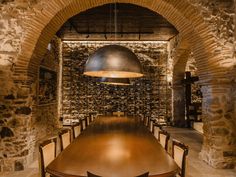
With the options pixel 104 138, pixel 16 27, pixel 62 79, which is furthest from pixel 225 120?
pixel 62 79

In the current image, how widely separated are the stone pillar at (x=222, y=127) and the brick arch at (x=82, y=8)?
382 millimetres

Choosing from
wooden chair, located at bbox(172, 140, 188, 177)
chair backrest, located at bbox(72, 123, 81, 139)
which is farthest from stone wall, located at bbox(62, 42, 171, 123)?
wooden chair, located at bbox(172, 140, 188, 177)

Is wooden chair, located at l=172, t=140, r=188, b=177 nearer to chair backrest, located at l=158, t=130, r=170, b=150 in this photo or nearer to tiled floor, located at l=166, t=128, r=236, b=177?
chair backrest, located at l=158, t=130, r=170, b=150

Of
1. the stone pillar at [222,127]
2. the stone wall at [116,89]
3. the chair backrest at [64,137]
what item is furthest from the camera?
the stone wall at [116,89]

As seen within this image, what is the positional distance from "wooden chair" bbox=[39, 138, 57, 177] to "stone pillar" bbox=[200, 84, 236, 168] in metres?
2.93

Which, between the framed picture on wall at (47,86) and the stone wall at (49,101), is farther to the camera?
the framed picture on wall at (47,86)

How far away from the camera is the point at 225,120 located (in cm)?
438

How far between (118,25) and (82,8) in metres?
2.54

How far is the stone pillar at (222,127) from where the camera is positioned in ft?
14.1

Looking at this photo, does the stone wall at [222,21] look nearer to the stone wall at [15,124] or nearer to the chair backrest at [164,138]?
the chair backrest at [164,138]

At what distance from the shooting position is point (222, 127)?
4.37 metres

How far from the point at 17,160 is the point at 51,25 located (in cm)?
250

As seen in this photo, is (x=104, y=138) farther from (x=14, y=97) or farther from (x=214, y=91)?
(x=214, y=91)

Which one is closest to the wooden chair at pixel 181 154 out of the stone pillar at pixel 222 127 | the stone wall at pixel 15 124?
the stone pillar at pixel 222 127
